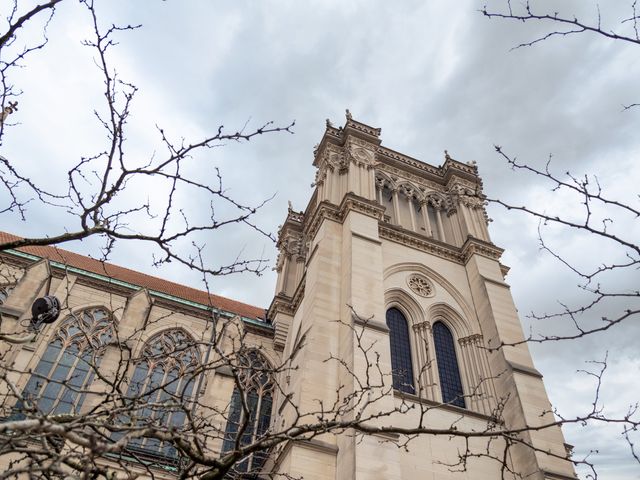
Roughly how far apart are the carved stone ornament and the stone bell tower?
0.18 feet

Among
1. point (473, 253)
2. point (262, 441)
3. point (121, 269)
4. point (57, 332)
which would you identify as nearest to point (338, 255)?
point (473, 253)

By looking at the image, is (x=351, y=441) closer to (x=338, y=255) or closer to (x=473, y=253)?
(x=338, y=255)

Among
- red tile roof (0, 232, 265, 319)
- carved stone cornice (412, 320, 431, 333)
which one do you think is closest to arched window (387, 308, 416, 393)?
carved stone cornice (412, 320, 431, 333)

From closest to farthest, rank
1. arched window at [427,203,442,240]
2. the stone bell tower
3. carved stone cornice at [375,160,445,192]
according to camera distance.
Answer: the stone bell tower
arched window at [427,203,442,240]
carved stone cornice at [375,160,445,192]

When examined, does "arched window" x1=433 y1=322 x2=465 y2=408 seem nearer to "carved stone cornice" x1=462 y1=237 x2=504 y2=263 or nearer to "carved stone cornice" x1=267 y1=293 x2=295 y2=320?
"carved stone cornice" x1=462 y1=237 x2=504 y2=263

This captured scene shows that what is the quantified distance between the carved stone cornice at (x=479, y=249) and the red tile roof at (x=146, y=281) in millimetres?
10978

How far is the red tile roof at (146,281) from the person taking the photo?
2273cm

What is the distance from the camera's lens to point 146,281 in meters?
24.7

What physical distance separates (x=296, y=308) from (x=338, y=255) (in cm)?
496

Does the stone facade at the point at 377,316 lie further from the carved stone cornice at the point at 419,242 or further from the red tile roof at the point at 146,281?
the red tile roof at the point at 146,281

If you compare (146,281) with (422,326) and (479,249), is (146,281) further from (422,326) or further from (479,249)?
(479,249)

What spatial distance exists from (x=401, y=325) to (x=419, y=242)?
4.13 m

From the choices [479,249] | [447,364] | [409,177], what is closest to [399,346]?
[447,364]

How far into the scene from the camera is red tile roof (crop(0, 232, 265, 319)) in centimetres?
2273
